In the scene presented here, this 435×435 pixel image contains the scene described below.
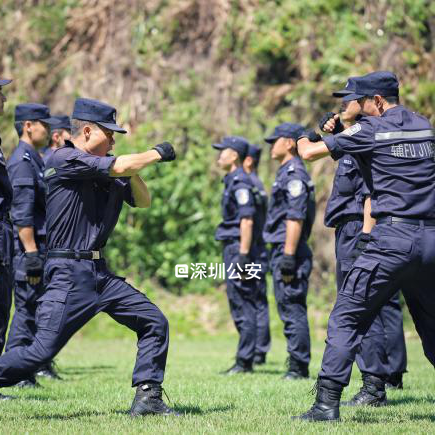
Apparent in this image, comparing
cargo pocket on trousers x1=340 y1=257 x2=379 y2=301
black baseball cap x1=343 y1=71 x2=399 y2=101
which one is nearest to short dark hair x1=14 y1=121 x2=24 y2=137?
black baseball cap x1=343 y1=71 x2=399 y2=101

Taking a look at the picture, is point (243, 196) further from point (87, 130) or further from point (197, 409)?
point (87, 130)

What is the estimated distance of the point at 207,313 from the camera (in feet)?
51.4

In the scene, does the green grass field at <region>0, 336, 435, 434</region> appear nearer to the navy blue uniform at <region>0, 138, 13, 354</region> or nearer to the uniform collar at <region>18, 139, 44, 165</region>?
the navy blue uniform at <region>0, 138, 13, 354</region>

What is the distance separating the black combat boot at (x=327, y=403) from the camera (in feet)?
20.4

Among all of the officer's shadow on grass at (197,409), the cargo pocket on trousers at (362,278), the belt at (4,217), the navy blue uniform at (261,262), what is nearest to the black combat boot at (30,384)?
the belt at (4,217)

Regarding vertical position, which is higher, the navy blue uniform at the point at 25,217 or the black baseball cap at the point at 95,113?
the black baseball cap at the point at 95,113

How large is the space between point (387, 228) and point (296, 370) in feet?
11.6

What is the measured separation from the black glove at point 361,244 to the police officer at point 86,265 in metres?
1.98

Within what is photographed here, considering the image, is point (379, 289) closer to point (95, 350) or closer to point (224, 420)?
point (224, 420)

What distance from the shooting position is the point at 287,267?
9.23 m

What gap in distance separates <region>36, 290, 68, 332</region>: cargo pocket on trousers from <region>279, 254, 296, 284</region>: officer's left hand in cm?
343

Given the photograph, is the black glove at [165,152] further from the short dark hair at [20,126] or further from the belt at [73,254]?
the short dark hair at [20,126]

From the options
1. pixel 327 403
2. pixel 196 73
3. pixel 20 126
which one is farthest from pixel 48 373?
pixel 196 73

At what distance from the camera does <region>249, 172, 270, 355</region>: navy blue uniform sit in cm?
1070
